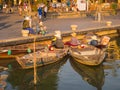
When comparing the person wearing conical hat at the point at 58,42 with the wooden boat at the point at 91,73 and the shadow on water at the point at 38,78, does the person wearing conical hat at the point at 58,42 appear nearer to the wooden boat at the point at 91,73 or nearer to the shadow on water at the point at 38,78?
the wooden boat at the point at 91,73

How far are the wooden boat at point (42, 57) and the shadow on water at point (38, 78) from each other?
37 cm

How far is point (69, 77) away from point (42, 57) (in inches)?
122

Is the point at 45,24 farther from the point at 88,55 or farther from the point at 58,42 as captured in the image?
the point at 88,55

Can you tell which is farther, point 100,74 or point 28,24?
point 28,24

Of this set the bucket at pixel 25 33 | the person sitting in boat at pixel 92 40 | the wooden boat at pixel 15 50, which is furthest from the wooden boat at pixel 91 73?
the bucket at pixel 25 33

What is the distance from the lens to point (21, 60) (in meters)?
25.2

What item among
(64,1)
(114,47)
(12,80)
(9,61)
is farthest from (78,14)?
(12,80)

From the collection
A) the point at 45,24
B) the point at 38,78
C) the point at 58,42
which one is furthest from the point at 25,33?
the point at 45,24

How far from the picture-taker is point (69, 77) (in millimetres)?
24391

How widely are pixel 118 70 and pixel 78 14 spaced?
2504 cm

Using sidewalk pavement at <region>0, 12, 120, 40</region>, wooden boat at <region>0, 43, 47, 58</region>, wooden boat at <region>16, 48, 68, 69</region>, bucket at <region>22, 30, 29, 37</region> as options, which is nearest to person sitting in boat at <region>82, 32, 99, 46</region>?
wooden boat at <region>16, 48, 68, 69</region>

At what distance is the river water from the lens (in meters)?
22.3

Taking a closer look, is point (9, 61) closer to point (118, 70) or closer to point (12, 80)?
point (12, 80)

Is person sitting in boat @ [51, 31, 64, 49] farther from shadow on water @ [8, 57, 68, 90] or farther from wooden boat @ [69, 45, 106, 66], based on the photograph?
shadow on water @ [8, 57, 68, 90]
